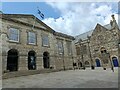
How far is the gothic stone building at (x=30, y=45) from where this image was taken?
1759 centimetres

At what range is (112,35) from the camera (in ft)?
114

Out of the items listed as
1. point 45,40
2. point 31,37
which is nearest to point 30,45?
point 31,37

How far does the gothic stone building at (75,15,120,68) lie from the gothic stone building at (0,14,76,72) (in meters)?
13.4

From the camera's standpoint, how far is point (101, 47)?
37.3m

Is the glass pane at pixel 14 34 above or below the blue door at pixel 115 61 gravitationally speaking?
above

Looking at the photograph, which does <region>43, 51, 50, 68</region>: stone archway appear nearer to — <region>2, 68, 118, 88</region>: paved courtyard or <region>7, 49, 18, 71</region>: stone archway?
<region>7, 49, 18, 71</region>: stone archway

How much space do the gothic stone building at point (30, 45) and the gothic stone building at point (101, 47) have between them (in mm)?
13391

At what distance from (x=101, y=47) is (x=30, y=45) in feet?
78.3

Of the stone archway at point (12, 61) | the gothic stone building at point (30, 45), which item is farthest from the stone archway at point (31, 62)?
the stone archway at point (12, 61)

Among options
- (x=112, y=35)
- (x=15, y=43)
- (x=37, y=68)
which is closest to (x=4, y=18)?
(x=15, y=43)

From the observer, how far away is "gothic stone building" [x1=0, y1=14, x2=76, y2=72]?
17.6m

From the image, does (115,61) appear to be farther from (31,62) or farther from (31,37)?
(31,37)

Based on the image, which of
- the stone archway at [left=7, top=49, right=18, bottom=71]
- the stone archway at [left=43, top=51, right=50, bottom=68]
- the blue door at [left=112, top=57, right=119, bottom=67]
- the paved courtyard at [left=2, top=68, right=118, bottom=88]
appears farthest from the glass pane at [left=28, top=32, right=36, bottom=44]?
the blue door at [left=112, top=57, right=119, bottom=67]

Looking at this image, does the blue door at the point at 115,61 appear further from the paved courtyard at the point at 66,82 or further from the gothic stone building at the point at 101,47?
the paved courtyard at the point at 66,82
